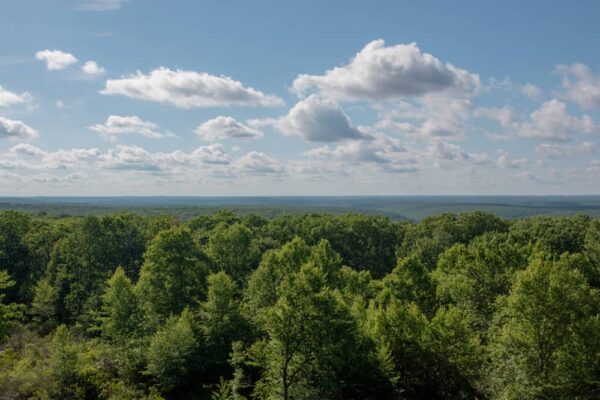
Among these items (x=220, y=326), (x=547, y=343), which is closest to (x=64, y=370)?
(x=220, y=326)

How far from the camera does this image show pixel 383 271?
8819 centimetres

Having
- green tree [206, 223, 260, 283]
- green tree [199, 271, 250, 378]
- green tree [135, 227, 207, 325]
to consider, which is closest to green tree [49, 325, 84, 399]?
green tree [135, 227, 207, 325]

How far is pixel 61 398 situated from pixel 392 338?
26331mm

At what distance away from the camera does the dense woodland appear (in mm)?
30391

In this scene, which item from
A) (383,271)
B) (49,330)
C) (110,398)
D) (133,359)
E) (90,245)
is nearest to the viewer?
(110,398)

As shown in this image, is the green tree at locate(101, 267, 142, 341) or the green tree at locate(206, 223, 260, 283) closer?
the green tree at locate(101, 267, 142, 341)

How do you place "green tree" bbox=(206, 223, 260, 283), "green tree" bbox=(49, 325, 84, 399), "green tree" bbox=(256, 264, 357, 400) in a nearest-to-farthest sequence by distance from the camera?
"green tree" bbox=(256, 264, 357, 400), "green tree" bbox=(49, 325, 84, 399), "green tree" bbox=(206, 223, 260, 283)

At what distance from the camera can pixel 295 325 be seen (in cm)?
3131

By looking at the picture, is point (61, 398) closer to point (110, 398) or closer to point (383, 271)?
point (110, 398)

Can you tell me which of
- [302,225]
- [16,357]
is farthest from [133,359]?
[302,225]

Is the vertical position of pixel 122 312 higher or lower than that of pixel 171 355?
higher

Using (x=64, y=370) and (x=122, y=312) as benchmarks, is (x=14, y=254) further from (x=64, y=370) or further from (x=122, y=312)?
(x=64, y=370)

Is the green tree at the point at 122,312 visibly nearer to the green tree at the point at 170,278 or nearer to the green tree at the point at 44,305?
the green tree at the point at 170,278

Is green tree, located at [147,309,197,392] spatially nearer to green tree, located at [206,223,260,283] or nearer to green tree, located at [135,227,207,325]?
green tree, located at [135,227,207,325]
